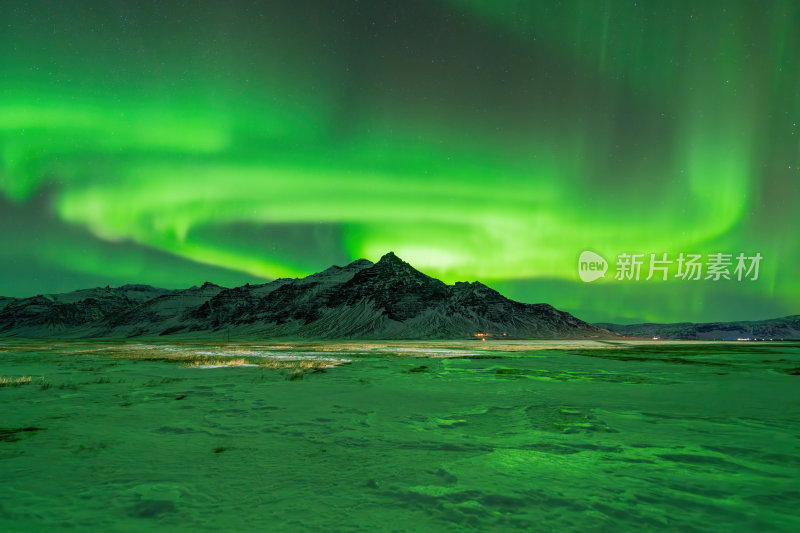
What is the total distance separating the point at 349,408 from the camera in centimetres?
1925

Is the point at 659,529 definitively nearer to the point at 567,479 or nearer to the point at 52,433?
the point at 567,479

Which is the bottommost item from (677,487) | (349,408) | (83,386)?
(83,386)

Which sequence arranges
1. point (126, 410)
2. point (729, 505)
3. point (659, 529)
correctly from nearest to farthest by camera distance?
point (659, 529) → point (729, 505) → point (126, 410)

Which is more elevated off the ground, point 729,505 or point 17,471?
point 729,505

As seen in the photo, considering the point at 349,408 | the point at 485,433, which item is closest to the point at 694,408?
the point at 485,433

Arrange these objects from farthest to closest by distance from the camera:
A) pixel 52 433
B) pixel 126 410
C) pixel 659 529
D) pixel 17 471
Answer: pixel 126 410, pixel 52 433, pixel 17 471, pixel 659 529

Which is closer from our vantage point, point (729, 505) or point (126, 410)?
point (729, 505)

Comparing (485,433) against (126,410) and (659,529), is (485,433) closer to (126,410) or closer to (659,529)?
(659,529)

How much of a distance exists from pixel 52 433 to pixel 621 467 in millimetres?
15310

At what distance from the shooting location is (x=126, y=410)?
60.2 feet

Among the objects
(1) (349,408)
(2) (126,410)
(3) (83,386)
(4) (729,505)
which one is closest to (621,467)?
(4) (729,505)

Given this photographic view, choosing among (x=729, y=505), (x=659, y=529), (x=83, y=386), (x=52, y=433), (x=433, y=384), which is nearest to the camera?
(x=659, y=529)

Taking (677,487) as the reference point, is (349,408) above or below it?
below

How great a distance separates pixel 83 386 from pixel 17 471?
1862 centimetres
